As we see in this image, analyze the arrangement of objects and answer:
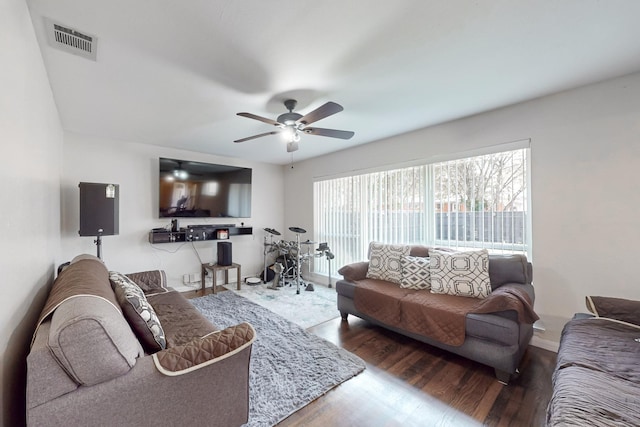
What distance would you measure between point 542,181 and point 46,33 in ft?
12.9

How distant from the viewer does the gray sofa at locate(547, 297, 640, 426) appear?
3.32 feet

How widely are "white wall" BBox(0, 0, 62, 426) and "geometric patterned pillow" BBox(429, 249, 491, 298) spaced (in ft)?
9.43

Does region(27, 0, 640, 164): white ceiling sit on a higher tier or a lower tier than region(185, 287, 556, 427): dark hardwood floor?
higher

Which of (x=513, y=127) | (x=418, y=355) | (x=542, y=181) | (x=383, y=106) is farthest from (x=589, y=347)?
(x=383, y=106)

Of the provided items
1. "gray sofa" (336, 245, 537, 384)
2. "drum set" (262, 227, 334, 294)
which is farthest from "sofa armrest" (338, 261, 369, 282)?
"drum set" (262, 227, 334, 294)

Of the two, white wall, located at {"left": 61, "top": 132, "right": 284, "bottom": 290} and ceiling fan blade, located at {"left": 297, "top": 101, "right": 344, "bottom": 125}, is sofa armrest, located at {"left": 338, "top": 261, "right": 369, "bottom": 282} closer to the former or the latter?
ceiling fan blade, located at {"left": 297, "top": 101, "right": 344, "bottom": 125}

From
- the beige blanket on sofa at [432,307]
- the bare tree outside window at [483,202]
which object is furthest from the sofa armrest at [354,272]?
the bare tree outside window at [483,202]

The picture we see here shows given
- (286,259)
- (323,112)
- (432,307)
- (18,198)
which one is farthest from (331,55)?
(286,259)

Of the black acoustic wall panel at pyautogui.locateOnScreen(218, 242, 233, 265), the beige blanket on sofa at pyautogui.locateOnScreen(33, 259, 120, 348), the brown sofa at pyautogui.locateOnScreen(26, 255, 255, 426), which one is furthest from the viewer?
the black acoustic wall panel at pyautogui.locateOnScreen(218, 242, 233, 265)

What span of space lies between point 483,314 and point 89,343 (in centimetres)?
238

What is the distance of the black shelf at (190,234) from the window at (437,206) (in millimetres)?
1905

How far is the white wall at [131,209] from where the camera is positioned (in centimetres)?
331

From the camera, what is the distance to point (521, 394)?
1767 millimetres

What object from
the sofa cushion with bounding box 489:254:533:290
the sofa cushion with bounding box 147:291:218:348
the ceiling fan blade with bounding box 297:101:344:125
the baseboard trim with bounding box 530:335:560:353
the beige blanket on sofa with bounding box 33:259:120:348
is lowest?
the baseboard trim with bounding box 530:335:560:353
